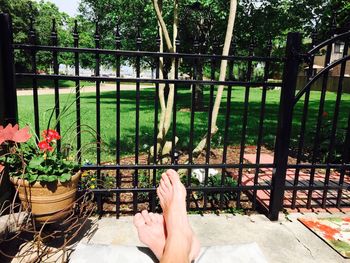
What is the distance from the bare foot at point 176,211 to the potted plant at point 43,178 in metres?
0.70

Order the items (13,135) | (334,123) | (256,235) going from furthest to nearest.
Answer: (334,123) < (256,235) < (13,135)

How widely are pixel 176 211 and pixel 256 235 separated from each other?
1257 millimetres

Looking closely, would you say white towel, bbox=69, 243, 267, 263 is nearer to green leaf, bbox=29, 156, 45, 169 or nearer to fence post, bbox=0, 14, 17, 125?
green leaf, bbox=29, 156, 45, 169

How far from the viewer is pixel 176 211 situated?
1.89 meters

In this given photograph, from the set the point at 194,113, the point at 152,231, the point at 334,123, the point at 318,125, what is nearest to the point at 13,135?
the point at 152,231

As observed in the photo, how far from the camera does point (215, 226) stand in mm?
2934

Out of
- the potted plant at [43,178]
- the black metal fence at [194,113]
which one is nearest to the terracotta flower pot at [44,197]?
the potted plant at [43,178]

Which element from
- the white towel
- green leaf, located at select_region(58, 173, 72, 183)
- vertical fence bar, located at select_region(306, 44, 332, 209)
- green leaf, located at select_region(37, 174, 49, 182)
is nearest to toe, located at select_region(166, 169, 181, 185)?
the white towel

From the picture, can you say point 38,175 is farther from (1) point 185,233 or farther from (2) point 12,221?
(1) point 185,233

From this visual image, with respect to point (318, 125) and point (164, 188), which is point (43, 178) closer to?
point (164, 188)

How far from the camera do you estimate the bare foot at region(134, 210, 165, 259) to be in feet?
6.28

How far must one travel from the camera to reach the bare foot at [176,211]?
1.77 m

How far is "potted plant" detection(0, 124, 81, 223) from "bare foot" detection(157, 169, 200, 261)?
2.30 feet

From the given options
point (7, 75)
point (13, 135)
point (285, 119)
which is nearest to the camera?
point (13, 135)
